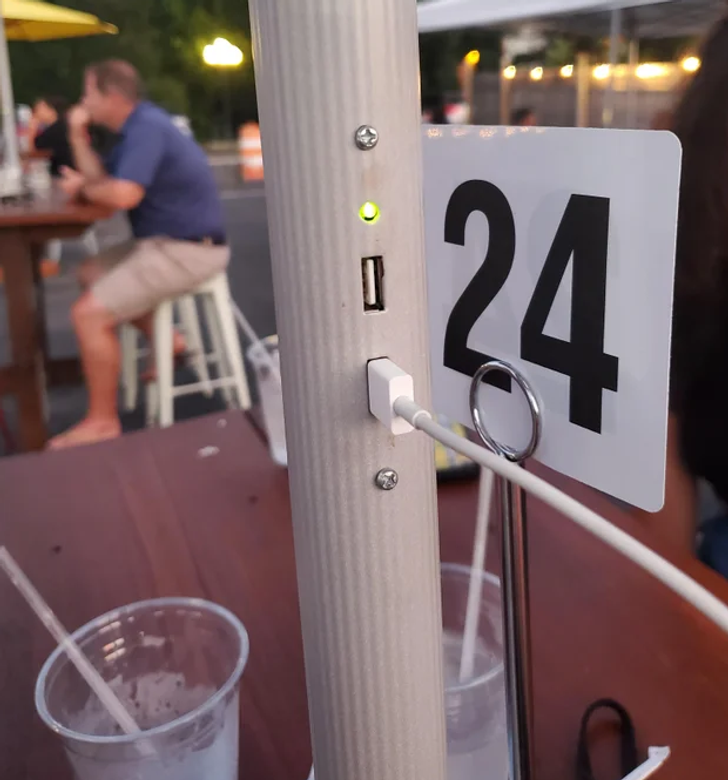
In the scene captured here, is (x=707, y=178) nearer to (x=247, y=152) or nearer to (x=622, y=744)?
(x=622, y=744)

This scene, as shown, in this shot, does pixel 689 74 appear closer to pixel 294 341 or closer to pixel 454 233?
pixel 454 233

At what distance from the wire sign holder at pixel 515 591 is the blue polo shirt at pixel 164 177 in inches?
95.5

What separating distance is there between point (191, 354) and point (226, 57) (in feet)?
14.0

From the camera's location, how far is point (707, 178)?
933 millimetres

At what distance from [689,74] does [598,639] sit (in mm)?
734

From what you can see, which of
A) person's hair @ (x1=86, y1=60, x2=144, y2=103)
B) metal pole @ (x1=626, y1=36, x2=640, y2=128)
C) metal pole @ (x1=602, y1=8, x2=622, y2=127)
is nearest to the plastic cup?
person's hair @ (x1=86, y1=60, x2=144, y2=103)

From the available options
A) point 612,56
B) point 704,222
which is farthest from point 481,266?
point 612,56

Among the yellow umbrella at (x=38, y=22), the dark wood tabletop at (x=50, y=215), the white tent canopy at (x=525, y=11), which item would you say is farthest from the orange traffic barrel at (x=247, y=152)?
the dark wood tabletop at (x=50, y=215)

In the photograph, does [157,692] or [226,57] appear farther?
[226,57]

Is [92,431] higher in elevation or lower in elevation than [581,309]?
lower

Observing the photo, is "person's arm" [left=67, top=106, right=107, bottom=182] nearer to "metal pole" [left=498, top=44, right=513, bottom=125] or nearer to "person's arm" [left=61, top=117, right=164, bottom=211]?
"person's arm" [left=61, top=117, right=164, bottom=211]

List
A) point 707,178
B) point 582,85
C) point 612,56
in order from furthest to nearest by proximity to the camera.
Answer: point 582,85 < point 612,56 < point 707,178

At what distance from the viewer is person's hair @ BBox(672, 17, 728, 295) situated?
0.93m

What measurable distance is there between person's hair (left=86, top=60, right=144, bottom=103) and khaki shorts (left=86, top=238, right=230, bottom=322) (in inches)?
20.5
